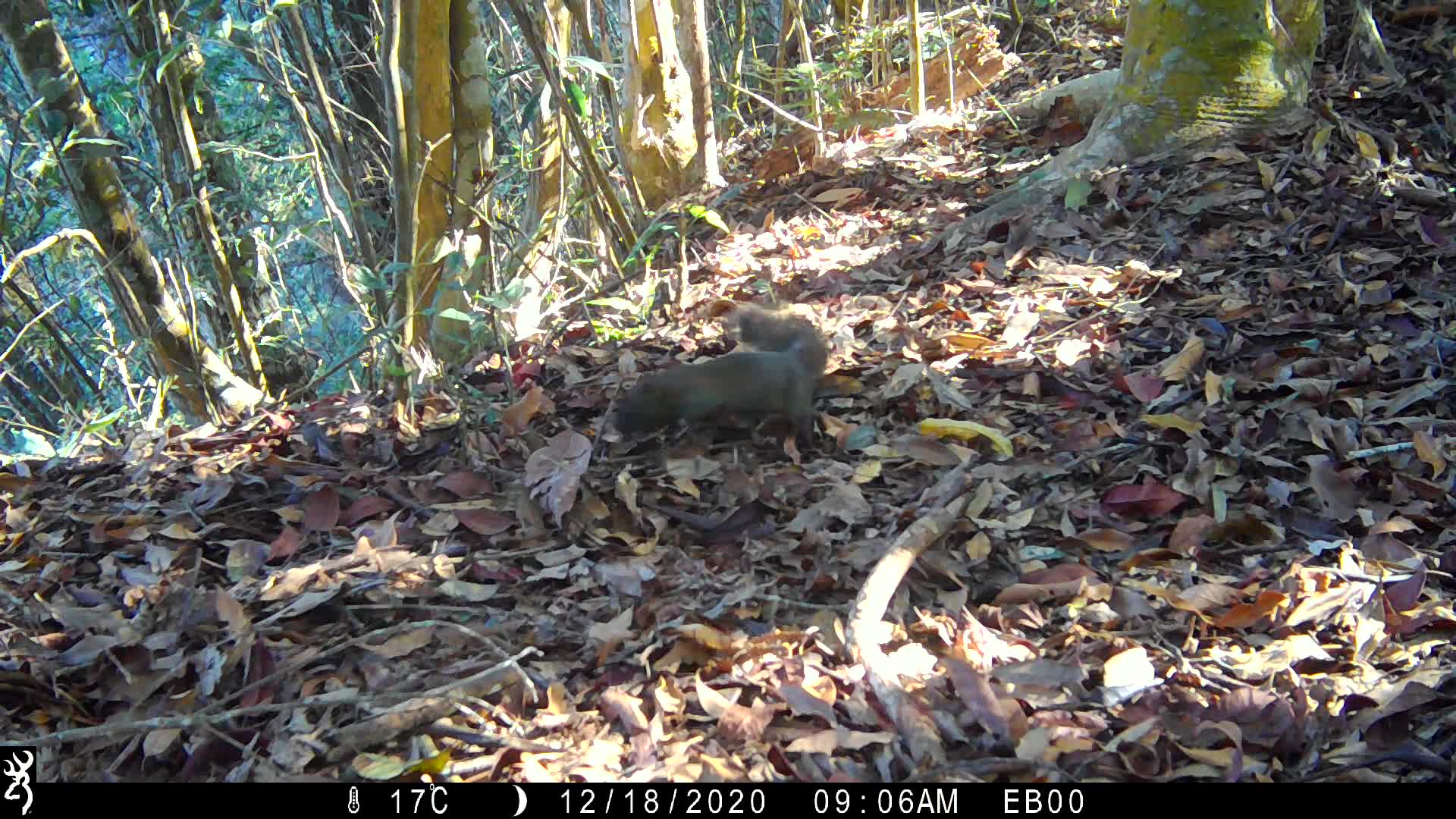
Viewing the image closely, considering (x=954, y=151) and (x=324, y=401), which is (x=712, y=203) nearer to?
(x=954, y=151)

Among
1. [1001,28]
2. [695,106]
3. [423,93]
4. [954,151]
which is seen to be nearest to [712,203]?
[695,106]

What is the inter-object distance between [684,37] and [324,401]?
265cm

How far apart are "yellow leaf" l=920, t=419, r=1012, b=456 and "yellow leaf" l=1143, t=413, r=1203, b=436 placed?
37 cm

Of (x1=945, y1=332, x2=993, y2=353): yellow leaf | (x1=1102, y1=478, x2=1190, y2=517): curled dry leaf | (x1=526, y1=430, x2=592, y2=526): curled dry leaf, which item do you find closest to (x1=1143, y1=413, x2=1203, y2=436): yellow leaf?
(x1=1102, y1=478, x2=1190, y2=517): curled dry leaf

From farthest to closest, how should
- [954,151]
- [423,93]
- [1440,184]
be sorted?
[954,151]
[1440,184]
[423,93]

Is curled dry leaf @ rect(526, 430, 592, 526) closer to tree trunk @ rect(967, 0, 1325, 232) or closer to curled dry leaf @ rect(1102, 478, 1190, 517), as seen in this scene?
curled dry leaf @ rect(1102, 478, 1190, 517)

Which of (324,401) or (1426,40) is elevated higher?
(1426,40)

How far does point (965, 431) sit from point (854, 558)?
63 centimetres

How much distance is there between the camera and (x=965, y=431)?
106 inches

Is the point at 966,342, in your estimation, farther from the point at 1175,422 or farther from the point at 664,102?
the point at 664,102

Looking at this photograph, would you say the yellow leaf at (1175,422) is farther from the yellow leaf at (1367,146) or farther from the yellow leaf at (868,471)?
the yellow leaf at (1367,146)

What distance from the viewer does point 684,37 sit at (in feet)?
16.2
